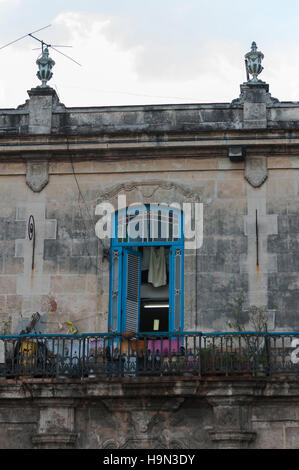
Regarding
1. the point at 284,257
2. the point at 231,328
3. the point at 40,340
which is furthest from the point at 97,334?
the point at 284,257

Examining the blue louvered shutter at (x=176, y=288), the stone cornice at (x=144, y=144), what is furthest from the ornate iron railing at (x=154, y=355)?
the stone cornice at (x=144, y=144)

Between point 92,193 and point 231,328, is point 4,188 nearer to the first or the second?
point 92,193

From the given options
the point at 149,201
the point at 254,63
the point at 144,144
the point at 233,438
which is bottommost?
the point at 233,438

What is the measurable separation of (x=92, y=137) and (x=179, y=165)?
170 centimetres

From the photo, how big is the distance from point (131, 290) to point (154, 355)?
181 centimetres

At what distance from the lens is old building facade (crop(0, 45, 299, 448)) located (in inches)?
715

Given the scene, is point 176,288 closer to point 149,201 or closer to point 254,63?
point 149,201

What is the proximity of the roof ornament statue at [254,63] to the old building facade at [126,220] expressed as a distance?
0.97 feet

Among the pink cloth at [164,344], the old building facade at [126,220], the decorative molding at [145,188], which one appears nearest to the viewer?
Result: the pink cloth at [164,344]

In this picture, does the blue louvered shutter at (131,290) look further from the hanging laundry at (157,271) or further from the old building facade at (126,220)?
the hanging laundry at (157,271)

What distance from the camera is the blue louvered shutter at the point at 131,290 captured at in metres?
18.5

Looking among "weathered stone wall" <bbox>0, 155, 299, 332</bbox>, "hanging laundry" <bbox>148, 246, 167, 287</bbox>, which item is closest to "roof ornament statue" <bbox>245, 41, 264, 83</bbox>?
"weathered stone wall" <bbox>0, 155, 299, 332</bbox>

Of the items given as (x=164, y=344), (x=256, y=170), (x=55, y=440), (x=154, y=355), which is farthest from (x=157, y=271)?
(x=55, y=440)

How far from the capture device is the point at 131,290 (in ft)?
61.5
